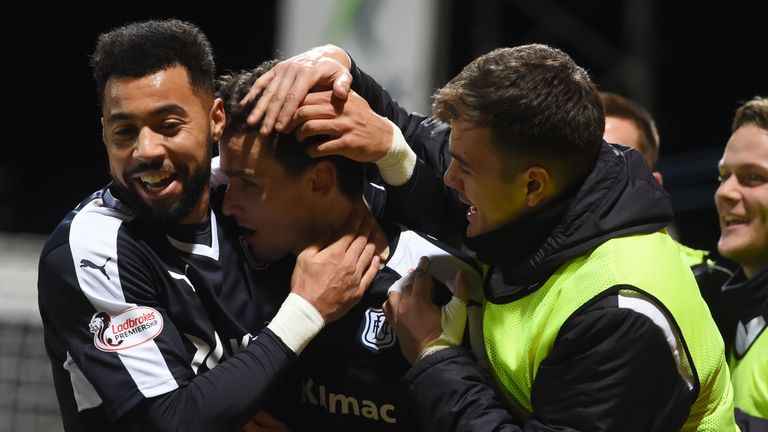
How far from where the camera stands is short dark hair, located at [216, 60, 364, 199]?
8.93 feet

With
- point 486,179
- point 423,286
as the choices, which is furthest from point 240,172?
point 486,179

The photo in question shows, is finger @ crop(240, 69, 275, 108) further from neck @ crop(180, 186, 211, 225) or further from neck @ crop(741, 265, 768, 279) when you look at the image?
neck @ crop(741, 265, 768, 279)

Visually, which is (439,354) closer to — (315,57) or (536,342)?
(536,342)

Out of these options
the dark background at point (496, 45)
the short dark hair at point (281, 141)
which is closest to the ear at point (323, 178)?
the short dark hair at point (281, 141)

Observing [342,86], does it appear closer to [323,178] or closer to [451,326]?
[323,178]

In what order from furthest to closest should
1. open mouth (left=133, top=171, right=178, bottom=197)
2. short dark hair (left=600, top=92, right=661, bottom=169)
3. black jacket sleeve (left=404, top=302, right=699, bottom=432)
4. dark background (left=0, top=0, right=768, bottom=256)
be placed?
dark background (left=0, top=0, right=768, bottom=256) < short dark hair (left=600, top=92, right=661, bottom=169) < open mouth (left=133, top=171, right=178, bottom=197) < black jacket sleeve (left=404, top=302, right=699, bottom=432)

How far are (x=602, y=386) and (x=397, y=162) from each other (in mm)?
872

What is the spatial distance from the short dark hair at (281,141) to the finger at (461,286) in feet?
1.34

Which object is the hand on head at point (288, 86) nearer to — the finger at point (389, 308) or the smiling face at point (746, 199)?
the finger at point (389, 308)

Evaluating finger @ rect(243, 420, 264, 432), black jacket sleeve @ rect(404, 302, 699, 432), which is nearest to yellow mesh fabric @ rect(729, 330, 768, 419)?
black jacket sleeve @ rect(404, 302, 699, 432)

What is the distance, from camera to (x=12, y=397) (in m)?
5.54

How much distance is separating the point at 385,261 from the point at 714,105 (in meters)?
7.72

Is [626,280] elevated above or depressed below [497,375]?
above

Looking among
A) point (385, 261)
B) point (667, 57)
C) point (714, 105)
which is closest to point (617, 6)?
point (667, 57)
